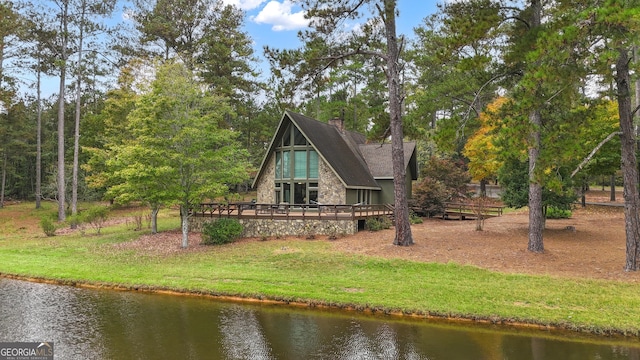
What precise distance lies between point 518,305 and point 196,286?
918cm

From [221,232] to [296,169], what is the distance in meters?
7.42

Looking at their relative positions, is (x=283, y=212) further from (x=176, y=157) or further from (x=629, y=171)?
(x=629, y=171)

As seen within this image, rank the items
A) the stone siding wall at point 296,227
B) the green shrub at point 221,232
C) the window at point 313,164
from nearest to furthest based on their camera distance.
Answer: the green shrub at point 221,232 → the stone siding wall at point 296,227 → the window at point 313,164

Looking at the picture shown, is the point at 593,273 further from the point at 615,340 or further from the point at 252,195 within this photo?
the point at 252,195

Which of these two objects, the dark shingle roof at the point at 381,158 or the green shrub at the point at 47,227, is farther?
the dark shingle roof at the point at 381,158

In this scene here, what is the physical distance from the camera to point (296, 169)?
82.8 feet

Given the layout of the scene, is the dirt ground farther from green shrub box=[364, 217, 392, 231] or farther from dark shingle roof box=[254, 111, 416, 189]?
dark shingle roof box=[254, 111, 416, 189]

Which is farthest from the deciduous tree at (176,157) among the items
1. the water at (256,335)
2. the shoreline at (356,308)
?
the water at (256,335)

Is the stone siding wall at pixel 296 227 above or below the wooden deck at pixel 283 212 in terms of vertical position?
below

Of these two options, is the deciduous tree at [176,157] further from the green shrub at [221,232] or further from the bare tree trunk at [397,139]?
the bare tree trunk at [397,139]

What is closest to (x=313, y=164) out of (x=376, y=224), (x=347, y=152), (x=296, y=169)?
(x=296, y=169)

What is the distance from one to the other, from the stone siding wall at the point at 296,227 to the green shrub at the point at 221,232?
1.21 m

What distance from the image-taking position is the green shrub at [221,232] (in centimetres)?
1945

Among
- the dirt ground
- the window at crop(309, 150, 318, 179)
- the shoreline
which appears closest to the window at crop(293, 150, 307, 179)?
the window at crop(309, 150, 318, 179)
